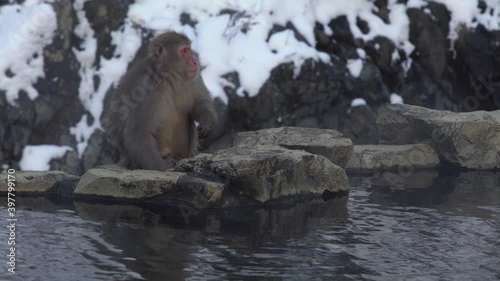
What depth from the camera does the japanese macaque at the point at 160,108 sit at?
5.45 metres

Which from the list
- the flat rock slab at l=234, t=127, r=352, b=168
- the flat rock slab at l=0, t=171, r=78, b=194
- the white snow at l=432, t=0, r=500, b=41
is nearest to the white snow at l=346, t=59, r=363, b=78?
the white snow at l=432, t=0, r=500, b=41

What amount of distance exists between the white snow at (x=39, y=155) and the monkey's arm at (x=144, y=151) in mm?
2345

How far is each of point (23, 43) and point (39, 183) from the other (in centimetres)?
302

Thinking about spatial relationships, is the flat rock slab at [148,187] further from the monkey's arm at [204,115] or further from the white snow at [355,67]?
the white snow at [355,67]

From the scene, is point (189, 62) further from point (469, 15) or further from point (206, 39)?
point (469, 15)

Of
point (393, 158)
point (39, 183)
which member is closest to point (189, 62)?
point (39, 183)

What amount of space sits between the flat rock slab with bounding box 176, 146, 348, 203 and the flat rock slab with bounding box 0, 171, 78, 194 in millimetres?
726

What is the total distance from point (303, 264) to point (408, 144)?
327cm

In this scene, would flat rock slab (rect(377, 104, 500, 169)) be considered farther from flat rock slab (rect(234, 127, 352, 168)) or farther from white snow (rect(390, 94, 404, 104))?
white snow (rect(390, 94, 404, 104))

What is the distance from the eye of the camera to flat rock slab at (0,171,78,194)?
17.0 feet

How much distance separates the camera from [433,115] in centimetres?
658

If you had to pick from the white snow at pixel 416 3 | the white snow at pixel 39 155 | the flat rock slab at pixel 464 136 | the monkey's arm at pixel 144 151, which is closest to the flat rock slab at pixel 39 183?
the monkey's arm at pixel 144 151

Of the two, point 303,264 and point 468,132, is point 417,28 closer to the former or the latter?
point 468,132

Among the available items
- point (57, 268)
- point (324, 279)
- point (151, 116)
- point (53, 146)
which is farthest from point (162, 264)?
point (53, 146)
